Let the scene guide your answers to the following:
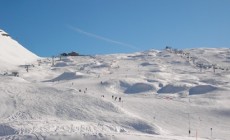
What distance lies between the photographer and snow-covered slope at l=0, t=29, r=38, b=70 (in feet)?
356

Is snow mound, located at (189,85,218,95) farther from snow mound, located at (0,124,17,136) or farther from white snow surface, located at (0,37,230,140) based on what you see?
snow mound, located at (0,124,17,136)

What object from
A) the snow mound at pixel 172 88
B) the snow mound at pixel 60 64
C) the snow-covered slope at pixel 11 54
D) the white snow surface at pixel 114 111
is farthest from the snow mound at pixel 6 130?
the snow mound at pixel 60 64

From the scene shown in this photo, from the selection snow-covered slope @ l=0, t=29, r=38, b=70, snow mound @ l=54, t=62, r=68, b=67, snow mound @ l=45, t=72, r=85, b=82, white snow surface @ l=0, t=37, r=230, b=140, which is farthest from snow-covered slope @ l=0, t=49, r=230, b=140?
snow-covered slope @ l=0, t=29, r=38, b=70

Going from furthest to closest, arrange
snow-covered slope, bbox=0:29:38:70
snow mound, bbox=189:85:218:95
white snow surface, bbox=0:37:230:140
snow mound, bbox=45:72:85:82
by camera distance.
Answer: snow-covered slope, bbox=0:29:38:70 < snow mound, bbox=45:72:85:82 < snow mound, bbox=189:85:218:95 < white snow surface, bbox=0:37:230:140

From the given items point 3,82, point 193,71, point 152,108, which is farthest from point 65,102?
point 193,71

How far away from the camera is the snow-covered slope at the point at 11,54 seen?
10850 centimetres

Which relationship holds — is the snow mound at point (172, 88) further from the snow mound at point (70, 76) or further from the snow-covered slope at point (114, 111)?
the snow mound at point (70, 76)

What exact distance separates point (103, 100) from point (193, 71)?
51923 mm

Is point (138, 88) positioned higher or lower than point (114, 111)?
higher

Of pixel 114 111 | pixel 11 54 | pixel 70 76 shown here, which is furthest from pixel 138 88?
pixel 11 54

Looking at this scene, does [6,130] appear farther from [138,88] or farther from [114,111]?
[138,88]

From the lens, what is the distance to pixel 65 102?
49375 mm

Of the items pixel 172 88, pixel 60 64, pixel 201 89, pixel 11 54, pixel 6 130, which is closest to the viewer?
pixel 6 130

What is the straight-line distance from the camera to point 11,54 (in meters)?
125
